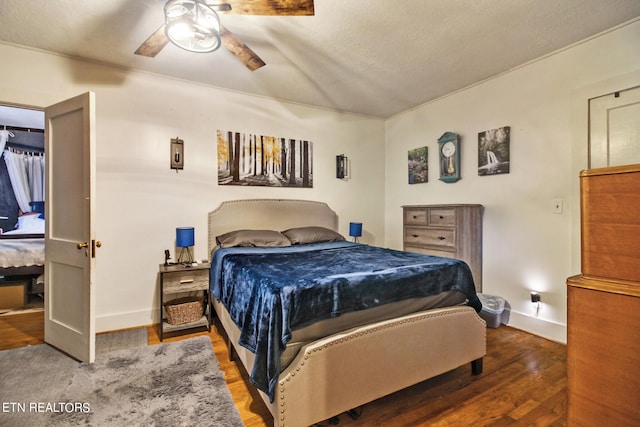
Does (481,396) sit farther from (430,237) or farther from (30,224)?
(30,224)

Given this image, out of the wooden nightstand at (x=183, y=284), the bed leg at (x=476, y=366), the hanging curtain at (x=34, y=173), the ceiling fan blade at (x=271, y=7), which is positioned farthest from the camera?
the hanging curtain at (x=34, y=173)

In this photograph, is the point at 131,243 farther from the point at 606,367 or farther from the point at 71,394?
the point at 606,367

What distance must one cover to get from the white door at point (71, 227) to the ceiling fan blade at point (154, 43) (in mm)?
552

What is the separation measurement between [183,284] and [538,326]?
348 cm

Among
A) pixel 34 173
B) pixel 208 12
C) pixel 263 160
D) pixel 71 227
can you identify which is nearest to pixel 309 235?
pixel 263 160

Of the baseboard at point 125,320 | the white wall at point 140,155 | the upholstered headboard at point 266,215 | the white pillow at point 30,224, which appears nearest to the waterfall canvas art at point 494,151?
the upholstered headboard at point 266,215

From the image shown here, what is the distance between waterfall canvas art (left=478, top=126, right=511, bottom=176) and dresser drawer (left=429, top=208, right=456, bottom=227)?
0.58 metres

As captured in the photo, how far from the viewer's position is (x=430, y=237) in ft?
11.6

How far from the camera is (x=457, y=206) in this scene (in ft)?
10.6

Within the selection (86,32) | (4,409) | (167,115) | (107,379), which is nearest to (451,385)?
(107,379)

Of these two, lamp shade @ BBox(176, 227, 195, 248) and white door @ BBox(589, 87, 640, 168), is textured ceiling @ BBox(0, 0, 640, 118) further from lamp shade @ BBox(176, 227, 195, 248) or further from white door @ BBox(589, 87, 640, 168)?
lamp shade @ BBox(176, 227, 195, 248)

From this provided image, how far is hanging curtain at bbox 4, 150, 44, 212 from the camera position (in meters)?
5.06

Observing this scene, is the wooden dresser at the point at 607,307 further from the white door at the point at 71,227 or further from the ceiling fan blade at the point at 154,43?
the white door at the point at 71,227

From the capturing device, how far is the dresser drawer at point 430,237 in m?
3.32
